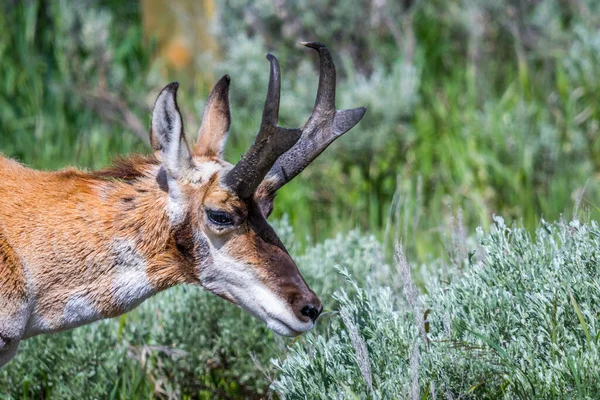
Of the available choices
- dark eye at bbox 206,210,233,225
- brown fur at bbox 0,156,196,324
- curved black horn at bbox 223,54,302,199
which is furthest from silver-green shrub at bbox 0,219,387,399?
curved black horn at bbox 223,54,302,199

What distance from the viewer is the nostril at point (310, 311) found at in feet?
10.8

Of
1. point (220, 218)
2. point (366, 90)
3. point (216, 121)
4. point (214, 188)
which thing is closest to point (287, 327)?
point (220, 218)

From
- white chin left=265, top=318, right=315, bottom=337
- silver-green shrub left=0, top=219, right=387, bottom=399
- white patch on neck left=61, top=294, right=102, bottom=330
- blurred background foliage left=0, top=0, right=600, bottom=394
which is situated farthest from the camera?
blurred background foliage left=0, top=0, right=600, bottom=394

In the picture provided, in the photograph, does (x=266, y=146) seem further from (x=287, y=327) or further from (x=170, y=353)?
(x=170, y=353)

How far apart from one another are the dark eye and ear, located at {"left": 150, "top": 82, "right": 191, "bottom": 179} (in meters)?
0.22

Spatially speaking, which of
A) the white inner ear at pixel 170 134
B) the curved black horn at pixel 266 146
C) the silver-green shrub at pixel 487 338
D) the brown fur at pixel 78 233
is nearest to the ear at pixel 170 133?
the white inner ear at pixel 170 134

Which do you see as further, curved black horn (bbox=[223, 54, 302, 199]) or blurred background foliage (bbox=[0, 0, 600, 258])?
blurred background foliage (bbox=[0, 0, 600, 258])

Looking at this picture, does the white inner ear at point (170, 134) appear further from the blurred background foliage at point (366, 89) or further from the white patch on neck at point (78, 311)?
the blurred background foliage at point (366, 89)

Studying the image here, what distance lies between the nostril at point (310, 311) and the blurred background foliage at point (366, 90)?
2.17 m

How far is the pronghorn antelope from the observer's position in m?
3.31

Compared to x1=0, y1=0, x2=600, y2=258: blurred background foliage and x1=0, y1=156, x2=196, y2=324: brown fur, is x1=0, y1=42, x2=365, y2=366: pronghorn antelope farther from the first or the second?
x1=0, y1=0, x2=600, y2=258: blurred background foliage

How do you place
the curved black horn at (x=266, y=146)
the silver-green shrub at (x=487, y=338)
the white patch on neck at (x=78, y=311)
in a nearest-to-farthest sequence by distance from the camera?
the silver-green shrub at (x=487, y=338), the curved black horn at (x=266, y=146), the white patch on neck at (x=78, y=311)

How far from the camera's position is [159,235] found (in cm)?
345

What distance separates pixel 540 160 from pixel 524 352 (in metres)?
3.39
